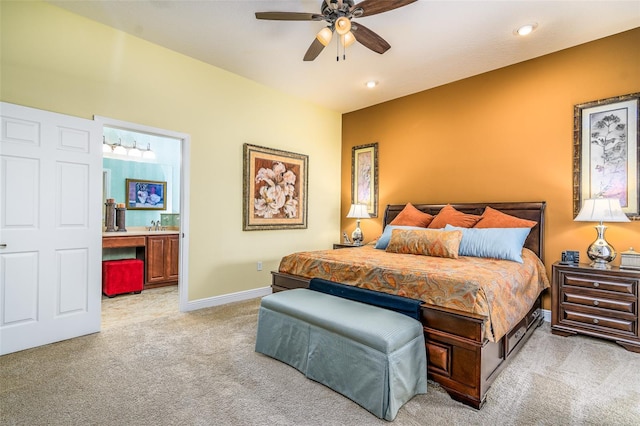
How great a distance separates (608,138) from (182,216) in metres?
4.75

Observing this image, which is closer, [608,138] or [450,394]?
[450,394]

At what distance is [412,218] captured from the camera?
14.5 ft

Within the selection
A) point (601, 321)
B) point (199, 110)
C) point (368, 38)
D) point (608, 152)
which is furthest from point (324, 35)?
point (601, 321)

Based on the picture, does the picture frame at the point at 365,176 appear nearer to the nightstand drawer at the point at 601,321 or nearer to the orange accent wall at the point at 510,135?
the orange accent wall at the point at 510,135

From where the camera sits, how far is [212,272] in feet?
13.2

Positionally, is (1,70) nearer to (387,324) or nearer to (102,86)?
(102,86)

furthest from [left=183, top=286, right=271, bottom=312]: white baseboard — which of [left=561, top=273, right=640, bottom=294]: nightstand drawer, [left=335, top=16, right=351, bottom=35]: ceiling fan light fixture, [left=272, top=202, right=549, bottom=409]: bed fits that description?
[left=561, top=273, right=640, bottom=294]: nightstand drawer

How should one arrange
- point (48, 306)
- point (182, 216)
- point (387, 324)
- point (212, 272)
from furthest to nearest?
point (212, 272), point (182, 216), point (48, 306), point (387, 324)

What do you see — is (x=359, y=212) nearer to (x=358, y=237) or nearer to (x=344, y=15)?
(x=358, y=237)

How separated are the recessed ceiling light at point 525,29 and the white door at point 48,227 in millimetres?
4292

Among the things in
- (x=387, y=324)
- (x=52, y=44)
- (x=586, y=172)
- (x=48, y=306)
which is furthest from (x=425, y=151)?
(x=48, y=306)

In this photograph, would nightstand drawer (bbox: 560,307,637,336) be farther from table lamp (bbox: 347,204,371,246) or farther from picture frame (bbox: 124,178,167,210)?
picture frame (bbox: 124,178,167,210)

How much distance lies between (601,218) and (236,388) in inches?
138

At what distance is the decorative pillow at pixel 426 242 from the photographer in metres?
3.24
